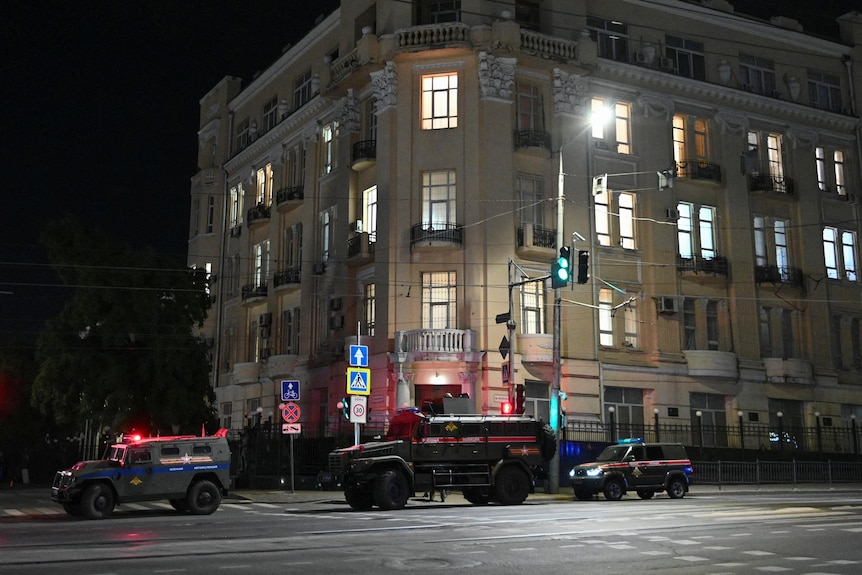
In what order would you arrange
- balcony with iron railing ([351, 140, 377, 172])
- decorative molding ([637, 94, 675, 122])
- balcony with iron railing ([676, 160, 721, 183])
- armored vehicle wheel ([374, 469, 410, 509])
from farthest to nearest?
balcony with iron railing ([676, 160, 721, 183]) → decorative molding ([637, 94, 675, 122]) → balcony with iron railing ([351, 140, 377, 172]) → armored vehicle wheel ([374, 469, 410, 509])

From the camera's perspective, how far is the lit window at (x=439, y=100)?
3919 cm

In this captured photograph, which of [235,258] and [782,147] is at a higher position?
[782,147]

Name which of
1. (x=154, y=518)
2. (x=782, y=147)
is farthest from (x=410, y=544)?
(x=782, y=147)

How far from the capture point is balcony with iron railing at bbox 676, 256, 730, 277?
4247 centimetres

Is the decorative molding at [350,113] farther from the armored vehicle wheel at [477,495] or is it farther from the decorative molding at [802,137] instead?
the decorative molding at [802,137]

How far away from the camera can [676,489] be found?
29.1 meters

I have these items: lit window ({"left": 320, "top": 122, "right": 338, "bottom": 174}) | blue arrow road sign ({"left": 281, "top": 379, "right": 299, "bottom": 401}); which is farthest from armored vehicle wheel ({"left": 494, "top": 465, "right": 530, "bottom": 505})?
lit window ({"left": 320, "top": 122, "right": 338, "bottom": 174})

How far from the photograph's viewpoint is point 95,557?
1298cm

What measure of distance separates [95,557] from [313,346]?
3151cm

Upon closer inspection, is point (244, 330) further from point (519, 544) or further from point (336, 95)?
point (519, 544)

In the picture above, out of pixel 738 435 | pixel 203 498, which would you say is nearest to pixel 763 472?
pixel 738 435

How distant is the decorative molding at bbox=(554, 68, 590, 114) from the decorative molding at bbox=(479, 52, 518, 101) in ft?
7.93

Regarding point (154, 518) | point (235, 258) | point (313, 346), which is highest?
point (235, 258)

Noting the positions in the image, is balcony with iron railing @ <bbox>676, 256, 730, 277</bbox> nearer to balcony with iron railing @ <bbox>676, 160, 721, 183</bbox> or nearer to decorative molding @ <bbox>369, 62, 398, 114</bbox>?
balcony with iron railing @ <bbox>676, 160, 721, 183</bbox>
